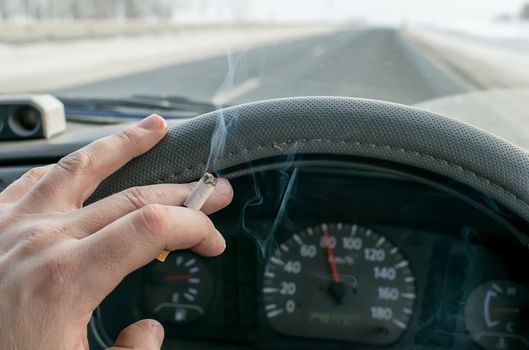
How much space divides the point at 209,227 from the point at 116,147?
312 millimetres

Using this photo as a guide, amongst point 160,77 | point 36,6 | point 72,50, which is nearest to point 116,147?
point 160,77

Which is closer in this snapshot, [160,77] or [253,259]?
[253,259]

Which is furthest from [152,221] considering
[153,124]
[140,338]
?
[153,124]

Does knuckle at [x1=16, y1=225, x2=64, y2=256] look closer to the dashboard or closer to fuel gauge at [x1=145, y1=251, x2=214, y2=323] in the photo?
the dashboard

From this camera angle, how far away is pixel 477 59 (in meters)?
6.09

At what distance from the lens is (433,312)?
249cm

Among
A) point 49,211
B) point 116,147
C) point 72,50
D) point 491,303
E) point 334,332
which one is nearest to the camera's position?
point 49,211

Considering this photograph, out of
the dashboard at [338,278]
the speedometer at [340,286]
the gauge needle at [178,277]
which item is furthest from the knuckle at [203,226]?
the gauge needle at [178,277]

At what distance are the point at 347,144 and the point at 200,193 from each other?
0.39 metres

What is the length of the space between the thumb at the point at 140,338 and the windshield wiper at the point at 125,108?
2076 mm

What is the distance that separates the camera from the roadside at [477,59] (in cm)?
405

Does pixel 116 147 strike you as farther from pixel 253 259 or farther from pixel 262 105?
pixel 253 259

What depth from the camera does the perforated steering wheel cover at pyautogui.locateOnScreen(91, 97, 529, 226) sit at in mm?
1488

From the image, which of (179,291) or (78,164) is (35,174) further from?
(179,291)
